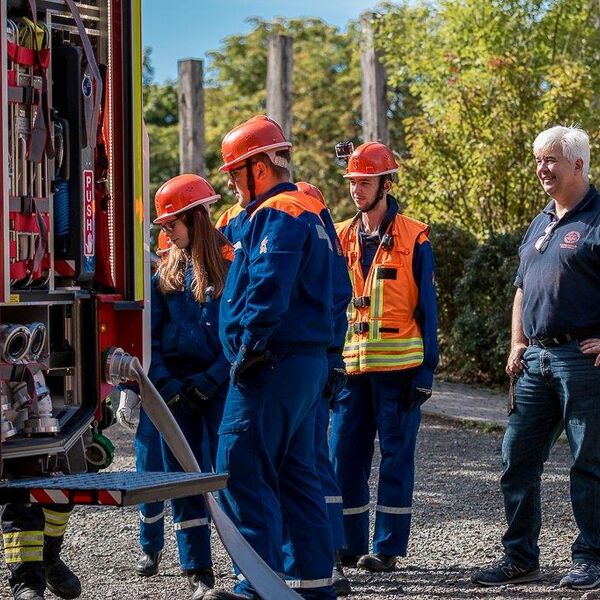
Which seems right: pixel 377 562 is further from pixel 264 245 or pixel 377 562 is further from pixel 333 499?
pixel 264 245

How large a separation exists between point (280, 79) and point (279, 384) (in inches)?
573

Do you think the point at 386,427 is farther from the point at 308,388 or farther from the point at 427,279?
the point at 308,388

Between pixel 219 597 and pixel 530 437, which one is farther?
pixel 530 437

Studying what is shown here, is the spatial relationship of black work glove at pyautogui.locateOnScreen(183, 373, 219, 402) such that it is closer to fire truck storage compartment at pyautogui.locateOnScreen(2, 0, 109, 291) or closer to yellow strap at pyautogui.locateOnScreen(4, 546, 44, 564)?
fire truck storage compartment at pyautogui.locateOnScreen(2, 0, 109, 291)

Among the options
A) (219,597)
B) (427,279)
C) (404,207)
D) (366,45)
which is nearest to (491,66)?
(404,207)

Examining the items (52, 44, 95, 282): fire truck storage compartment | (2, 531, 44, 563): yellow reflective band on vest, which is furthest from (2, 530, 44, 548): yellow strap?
(52, 44, 95, 282): fire truck storage compartment

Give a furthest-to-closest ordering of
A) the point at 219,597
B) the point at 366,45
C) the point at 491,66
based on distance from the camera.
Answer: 1. the point at 366,45
2. the point at 491,66
3. the point at 219,597

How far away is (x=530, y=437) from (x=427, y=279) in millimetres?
1096

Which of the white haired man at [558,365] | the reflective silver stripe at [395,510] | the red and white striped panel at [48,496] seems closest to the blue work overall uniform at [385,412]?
the reflective silver stripe at [395,510]

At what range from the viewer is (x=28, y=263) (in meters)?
5.59

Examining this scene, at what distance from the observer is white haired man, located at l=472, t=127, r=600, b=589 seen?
6.72 meters

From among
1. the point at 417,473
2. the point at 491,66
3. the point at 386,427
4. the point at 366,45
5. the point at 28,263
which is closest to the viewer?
the point at 28,263

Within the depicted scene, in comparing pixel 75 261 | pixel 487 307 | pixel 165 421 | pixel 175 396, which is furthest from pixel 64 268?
pixel 487 307

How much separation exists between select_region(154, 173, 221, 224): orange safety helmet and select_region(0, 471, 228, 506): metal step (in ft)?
5.80
